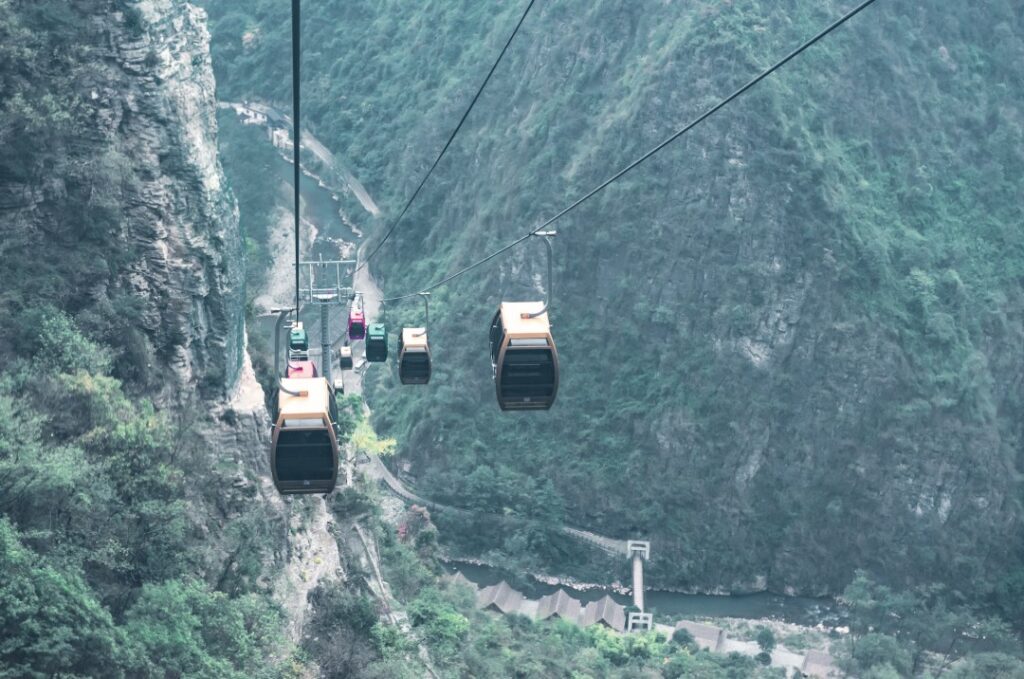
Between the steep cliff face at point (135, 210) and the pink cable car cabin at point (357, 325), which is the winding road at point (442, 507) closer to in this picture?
the pink cable car cabin at point (357, 325)

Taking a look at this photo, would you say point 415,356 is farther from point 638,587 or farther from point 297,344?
point 638,587

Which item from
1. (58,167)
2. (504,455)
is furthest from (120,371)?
(504,455)

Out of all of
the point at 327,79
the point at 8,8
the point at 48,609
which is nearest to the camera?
the point at 48,609

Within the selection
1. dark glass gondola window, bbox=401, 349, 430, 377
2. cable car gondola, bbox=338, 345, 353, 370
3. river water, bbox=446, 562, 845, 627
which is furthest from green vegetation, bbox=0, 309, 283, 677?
river water, bbox=446, 562, 845, 627

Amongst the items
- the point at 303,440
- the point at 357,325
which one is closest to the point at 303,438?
the point at 303,440

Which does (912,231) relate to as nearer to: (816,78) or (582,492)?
(816,78)

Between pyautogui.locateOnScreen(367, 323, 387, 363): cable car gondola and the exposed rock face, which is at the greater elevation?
the exposed rock face

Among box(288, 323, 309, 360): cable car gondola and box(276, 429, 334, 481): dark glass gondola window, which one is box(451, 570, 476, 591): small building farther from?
box(276, 429, 334, 481): dark glass gondola window
